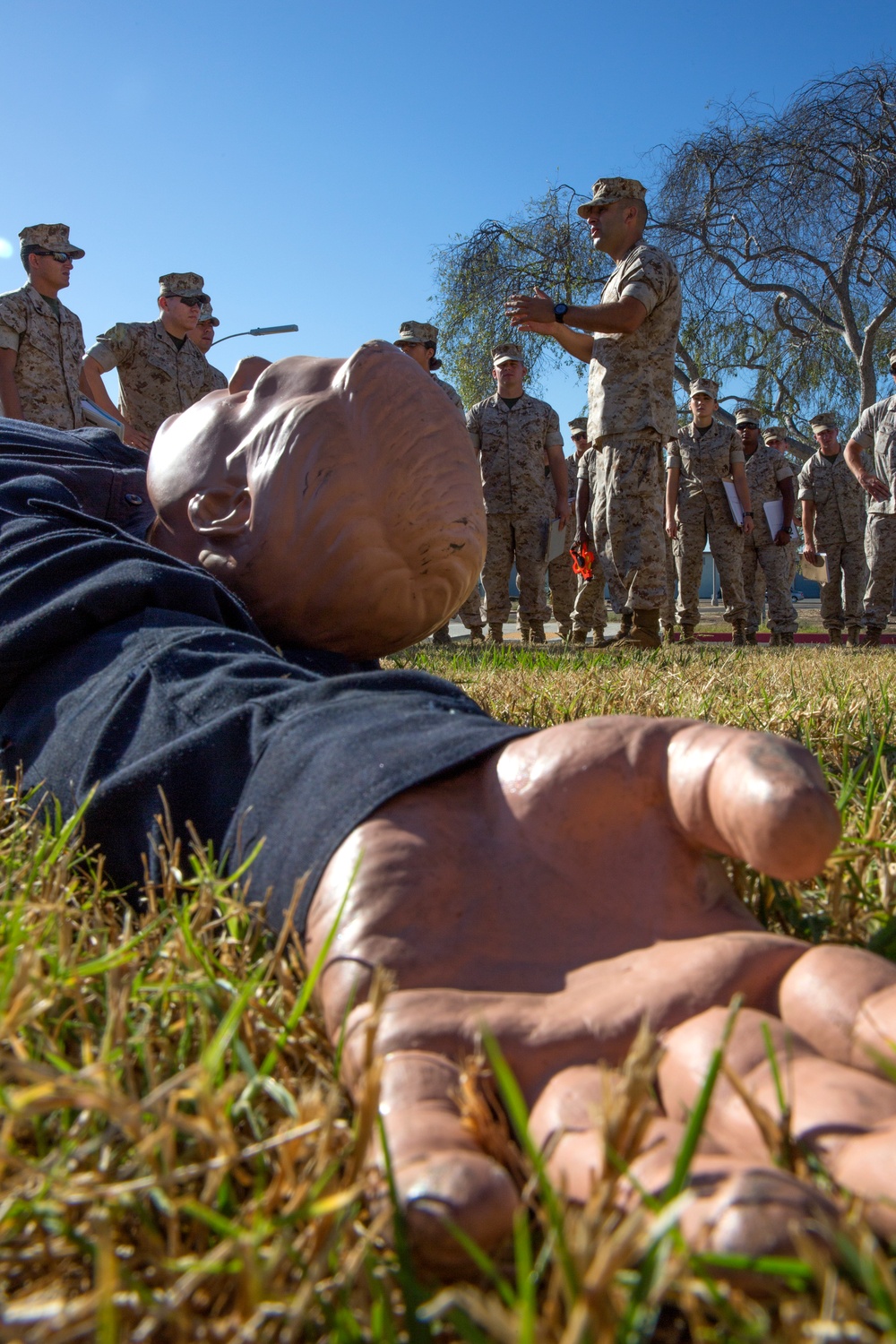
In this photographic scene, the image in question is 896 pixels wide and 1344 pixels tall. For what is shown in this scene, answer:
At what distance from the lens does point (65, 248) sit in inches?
277

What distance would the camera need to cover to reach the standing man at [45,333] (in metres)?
6.63

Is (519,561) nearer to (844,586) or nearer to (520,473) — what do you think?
(520,473)

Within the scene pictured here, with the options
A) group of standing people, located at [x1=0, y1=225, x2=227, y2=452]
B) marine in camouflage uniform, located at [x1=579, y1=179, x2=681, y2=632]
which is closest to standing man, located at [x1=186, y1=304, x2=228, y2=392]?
group of standing people, located at [x1=0, y1=225, x2=227, y2=452]

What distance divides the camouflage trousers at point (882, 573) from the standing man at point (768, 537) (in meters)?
0.98

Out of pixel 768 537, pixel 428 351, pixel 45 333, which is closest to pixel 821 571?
pixel 768 537

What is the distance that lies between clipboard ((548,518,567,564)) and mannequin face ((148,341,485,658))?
7.52 m

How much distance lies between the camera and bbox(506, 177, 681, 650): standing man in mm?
5816

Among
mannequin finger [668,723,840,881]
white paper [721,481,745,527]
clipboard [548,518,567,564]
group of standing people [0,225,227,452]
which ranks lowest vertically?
mannequin finger [668,723,840,881]

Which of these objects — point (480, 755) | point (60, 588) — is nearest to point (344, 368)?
point (60, 588)

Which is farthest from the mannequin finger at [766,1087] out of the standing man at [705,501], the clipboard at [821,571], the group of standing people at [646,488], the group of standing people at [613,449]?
the clipboard at [821,571]

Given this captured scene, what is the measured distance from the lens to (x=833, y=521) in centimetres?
1062

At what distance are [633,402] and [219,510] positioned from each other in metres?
4.67

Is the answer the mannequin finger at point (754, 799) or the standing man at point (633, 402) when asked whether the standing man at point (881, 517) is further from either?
the mannequin finger at point (754, 799)

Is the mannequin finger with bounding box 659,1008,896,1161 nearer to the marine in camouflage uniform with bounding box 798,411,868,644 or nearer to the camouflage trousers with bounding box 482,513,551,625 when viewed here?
the camouflage trousers with bounding box 482,513,551,625
